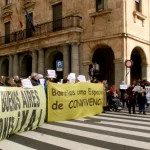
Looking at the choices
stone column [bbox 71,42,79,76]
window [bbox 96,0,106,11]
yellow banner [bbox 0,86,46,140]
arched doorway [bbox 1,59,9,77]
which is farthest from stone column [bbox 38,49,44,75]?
yellow banner [bbox 0,86,46,140]

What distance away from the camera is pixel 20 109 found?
Answer: 7.35m

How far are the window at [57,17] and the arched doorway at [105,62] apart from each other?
403cm

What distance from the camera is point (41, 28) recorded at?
2408cm

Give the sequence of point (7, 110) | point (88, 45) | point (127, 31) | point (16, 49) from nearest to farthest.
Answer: point (7, 110)
point (127, 31)
point (88, 45)
point (16, 49)

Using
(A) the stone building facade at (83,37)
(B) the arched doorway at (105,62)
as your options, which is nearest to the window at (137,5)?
(A) the stone building facade at (83,37)

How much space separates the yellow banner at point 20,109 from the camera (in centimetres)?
676

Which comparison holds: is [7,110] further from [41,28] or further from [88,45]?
[41,28]

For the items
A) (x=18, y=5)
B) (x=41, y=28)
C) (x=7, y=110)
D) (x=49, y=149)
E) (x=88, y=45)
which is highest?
(x=18, y=5)

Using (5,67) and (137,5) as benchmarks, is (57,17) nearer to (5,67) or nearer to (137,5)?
(137,5)

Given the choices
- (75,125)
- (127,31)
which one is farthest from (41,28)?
(75,125)

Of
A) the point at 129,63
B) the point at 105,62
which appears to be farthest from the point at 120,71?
the point at 105,62

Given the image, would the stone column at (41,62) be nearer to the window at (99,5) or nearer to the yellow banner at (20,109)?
the window at (99,5)

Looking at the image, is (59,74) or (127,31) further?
(59,74)

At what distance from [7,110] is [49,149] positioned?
66.6 inches
